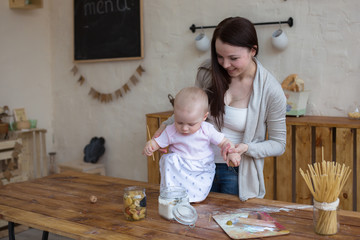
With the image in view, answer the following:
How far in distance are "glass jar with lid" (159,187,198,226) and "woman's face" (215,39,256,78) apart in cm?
63

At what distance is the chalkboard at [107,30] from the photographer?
4.18m

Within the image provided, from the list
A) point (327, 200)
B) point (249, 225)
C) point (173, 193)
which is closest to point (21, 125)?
point (173, 193)

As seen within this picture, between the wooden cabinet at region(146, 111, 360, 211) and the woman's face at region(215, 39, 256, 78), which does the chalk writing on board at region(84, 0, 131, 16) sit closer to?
the wooden cabinet at region(146, 111, 360, 211)

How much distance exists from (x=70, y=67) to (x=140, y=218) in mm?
3520

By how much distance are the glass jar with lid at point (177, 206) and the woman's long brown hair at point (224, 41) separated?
1.64ft

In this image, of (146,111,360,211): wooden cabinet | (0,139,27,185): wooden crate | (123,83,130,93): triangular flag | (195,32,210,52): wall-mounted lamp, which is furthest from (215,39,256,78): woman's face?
(0,139,27,185): wooden crate

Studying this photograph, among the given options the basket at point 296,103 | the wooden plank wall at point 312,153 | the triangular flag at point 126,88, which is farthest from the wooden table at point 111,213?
the triangular flag at point 126,88

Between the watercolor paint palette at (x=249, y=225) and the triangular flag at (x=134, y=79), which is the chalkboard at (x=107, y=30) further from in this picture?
the watercolor paint palette at (x=249, y=225)

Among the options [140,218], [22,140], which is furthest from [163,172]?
[22,140]

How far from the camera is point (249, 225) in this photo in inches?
60.9

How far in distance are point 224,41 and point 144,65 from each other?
241 cm

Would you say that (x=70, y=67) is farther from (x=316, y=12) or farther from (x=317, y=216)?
Answer: (x=317, y=216)

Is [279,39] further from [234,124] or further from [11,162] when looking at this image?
[11,162]

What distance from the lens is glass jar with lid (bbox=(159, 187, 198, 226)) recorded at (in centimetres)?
159
